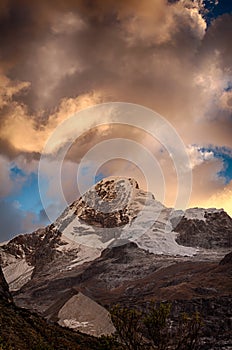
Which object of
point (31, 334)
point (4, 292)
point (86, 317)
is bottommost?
point (31, 334)

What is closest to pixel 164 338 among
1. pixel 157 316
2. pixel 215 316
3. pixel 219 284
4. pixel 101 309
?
pixel 157 316

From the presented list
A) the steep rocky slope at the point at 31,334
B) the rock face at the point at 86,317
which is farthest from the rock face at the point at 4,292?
the rock face at the point at 86,317

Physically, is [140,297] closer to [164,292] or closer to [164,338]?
[164,292]

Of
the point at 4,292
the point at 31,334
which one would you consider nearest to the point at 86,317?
the point at 4,292

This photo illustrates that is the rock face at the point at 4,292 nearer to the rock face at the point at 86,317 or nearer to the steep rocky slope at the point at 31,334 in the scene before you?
the steep rocky slope at the point at 31,334

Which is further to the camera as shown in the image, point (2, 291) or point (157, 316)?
point (2, 291)

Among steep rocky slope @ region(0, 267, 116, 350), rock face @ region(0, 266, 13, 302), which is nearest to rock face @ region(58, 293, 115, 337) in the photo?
rock face @ region(0, 266, 13, 302)

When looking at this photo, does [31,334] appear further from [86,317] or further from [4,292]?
[86,317]

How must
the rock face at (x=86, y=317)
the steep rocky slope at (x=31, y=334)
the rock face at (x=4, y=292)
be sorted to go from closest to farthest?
the steep rocky slope at (x=31, y=334) → the rock face at (x=4, y=292) → the rock face at (x=86, y=317)

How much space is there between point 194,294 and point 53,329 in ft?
388

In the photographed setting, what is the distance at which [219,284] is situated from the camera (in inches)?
7338

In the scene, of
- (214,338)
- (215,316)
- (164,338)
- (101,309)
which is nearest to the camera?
(164,338)

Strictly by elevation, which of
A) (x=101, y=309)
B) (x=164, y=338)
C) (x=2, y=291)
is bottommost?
(x=164, y=338)

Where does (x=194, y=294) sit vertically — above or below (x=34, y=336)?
above
